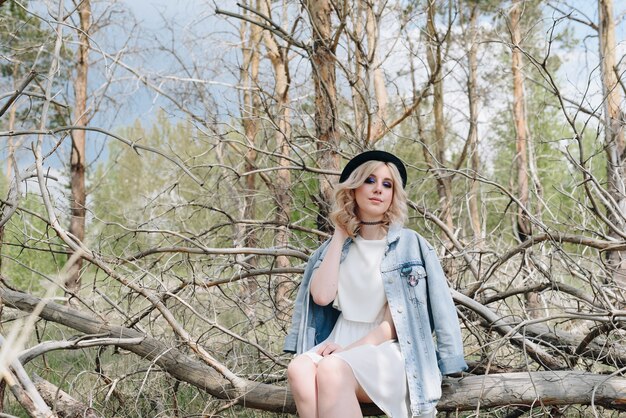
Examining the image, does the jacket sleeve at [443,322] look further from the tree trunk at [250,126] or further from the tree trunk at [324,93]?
the tree trunk at [324,93]

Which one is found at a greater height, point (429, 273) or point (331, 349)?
point (429, 273)

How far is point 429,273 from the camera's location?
318cm

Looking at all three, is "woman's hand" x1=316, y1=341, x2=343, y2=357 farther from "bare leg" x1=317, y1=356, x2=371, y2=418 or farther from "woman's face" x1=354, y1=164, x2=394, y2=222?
"woman's face" x1=354, y1=164, x2=394, y2=222

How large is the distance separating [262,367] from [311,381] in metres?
1.64

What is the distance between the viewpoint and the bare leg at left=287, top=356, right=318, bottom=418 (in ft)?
9.65

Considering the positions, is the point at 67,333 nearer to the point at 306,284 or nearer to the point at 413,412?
the point at 306,284

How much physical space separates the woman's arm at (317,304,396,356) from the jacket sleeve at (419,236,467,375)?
0.64 ft

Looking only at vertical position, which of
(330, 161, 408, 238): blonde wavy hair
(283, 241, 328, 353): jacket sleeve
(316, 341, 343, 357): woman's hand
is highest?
(330, 161, 408, 238): blonde wavy hair

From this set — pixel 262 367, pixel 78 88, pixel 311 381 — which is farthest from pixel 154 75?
pixel 311 381

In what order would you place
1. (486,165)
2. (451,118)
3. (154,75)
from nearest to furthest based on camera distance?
1. (154,75)
2. (486,165)
3. (451,118)

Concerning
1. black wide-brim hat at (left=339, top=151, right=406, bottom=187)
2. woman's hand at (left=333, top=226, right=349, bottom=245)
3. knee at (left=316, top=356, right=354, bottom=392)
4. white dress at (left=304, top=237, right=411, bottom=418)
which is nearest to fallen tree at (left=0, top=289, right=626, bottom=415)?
white dress at (left=304, top=237, right=411, bottom=418)

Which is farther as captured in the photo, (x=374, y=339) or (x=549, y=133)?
(x=549, y=133)

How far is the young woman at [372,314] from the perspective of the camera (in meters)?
2.97

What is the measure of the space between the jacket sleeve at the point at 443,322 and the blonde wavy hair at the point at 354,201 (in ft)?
0.91
